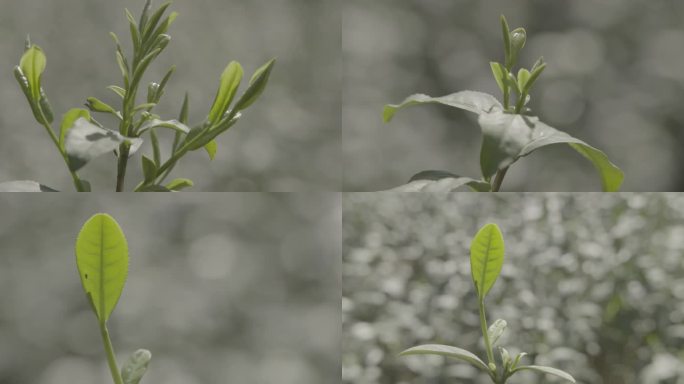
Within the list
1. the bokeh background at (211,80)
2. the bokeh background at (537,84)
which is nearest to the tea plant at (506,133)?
the bokeh background at (211,80)

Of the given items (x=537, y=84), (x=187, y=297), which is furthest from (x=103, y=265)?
(x=537, y=84)

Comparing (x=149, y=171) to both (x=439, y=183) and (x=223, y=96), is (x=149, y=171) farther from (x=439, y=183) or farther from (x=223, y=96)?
(x=439, y=183)

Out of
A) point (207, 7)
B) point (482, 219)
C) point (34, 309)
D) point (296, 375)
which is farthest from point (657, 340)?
point (207, 7)

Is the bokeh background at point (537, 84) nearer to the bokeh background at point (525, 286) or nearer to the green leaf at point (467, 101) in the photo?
the bokeh background at point (525, 286)

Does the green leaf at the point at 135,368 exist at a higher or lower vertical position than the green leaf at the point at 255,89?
lower

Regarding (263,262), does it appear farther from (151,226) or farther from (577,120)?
(577,120)

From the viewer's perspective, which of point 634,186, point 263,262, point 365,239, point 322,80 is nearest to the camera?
point 263,262
